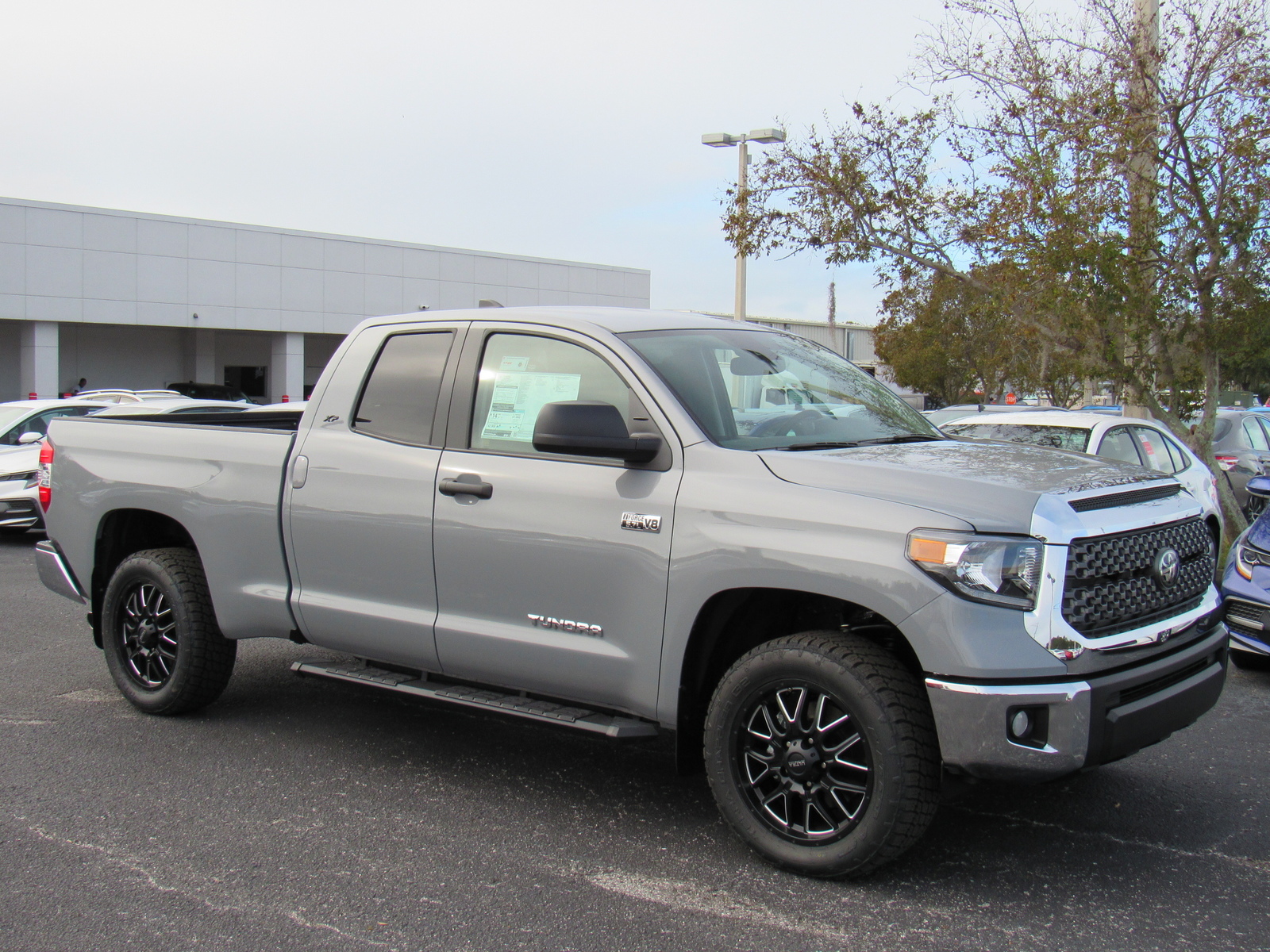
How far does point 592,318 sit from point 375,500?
3.94ft

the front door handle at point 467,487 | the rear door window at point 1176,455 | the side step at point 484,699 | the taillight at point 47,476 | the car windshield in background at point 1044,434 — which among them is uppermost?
Result: the car windshield in background at point 1044,434

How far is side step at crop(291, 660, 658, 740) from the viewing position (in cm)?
423

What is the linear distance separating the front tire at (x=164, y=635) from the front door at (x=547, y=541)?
5.25 feet

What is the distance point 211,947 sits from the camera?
344 cm

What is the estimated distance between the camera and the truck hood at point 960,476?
3.61 m

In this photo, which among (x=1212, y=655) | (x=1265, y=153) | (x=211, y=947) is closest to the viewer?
(x=211, y=947)

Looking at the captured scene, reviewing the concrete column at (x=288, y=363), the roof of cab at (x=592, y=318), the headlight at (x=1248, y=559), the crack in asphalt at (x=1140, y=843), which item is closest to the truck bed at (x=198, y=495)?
the roof of cab at (x=592, y=318)

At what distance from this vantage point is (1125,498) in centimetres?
390

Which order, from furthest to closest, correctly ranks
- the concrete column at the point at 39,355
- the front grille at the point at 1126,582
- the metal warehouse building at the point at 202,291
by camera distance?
the metal warehouse building at the point at 202,291
the concrete column at the point at 39,355
the front grille at the point at 1126,582

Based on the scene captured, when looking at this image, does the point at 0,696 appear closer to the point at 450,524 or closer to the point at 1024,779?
the point at 450,524

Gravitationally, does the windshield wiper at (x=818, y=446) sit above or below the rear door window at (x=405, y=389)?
below

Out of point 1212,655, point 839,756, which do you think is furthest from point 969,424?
point 839,756

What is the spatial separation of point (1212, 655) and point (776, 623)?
5.07ft

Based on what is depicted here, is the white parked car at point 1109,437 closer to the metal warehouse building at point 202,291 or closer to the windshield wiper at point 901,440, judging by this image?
the windshield wiper at point 901,440
